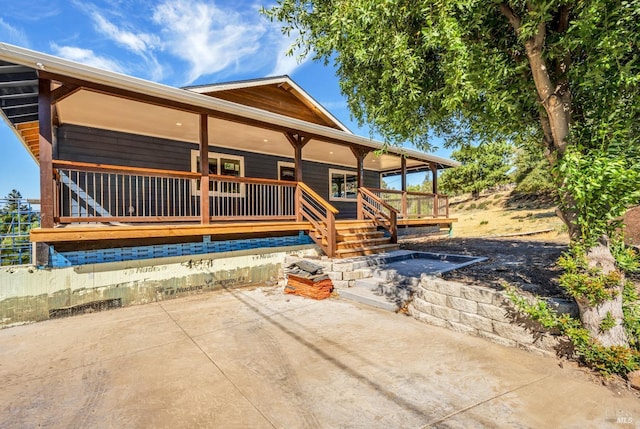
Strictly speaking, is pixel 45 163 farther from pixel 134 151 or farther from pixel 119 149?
pixel 134 151

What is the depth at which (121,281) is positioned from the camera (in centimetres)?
507

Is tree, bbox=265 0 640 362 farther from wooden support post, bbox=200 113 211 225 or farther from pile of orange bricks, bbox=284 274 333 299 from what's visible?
wooden support post, bbox=200 113 211 225

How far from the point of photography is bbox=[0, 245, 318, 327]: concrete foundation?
4328mm

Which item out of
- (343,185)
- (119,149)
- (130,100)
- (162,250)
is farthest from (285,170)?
(162,250)

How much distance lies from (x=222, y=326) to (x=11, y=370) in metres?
2.04

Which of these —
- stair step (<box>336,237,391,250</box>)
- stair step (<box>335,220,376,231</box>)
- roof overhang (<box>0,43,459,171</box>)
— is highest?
roof overhang (<box>0,43,459,171</box>)

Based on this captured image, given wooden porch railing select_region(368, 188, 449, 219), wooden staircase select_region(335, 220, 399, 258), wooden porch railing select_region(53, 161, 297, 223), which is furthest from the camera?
wooden porch railing select_region(368, 188, 449, 219)

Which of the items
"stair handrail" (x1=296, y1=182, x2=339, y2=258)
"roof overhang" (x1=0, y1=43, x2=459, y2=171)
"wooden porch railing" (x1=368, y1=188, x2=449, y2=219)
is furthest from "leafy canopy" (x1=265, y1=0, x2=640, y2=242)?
"wooden porch railing" (x1=368, y1=188, x2=449, y2=219)

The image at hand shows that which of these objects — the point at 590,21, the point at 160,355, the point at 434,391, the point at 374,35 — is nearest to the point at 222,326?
the point at 160,355

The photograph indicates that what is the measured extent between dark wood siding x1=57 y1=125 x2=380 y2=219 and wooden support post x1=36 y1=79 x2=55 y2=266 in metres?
3.27

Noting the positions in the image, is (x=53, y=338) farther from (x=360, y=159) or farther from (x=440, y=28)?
(x=360, y=159)

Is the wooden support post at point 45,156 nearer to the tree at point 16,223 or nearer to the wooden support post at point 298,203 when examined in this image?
the tree at point 16,223

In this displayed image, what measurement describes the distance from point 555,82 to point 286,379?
388cm

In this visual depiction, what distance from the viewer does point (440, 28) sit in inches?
118
